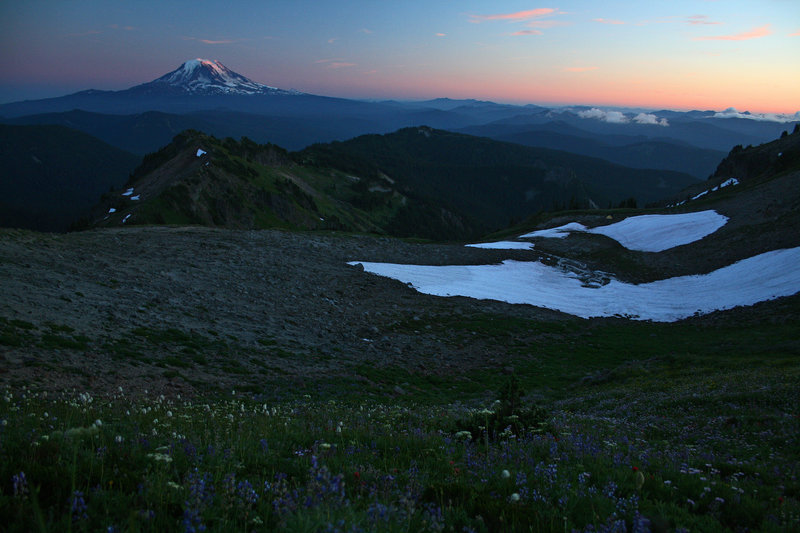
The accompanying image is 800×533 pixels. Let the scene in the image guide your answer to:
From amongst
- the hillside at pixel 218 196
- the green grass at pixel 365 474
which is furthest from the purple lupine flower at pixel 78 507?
the hillside at pixel 218 196

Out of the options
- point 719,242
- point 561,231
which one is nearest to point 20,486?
point 719,242

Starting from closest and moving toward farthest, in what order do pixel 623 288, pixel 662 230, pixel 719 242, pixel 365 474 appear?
pixel 365 474, pixel 623 288, pixel 719 242, pixel 662 230

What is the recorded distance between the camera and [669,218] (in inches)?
2110

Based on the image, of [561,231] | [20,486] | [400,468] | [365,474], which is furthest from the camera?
[561,231]

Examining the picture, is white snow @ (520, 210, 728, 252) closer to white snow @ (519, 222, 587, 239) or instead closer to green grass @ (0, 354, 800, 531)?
white snow @ (519, 222, 587, 239)

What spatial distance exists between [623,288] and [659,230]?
1843cm

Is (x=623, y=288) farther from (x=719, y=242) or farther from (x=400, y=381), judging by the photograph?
(x=400, y=381)

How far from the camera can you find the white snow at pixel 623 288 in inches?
1217

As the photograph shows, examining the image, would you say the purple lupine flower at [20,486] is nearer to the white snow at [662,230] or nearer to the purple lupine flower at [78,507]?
the purple lupine flower at [78,507]

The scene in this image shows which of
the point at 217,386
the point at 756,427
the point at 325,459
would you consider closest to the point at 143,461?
the point at 325,459

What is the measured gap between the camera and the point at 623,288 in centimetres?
3731

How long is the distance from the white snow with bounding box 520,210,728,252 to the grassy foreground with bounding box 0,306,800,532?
40039mm

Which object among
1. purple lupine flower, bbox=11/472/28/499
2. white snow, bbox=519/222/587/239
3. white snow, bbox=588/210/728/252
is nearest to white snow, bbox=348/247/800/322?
white snow, bbox=588/210/728/252

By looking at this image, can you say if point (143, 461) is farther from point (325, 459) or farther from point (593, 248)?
point (593, 248)
